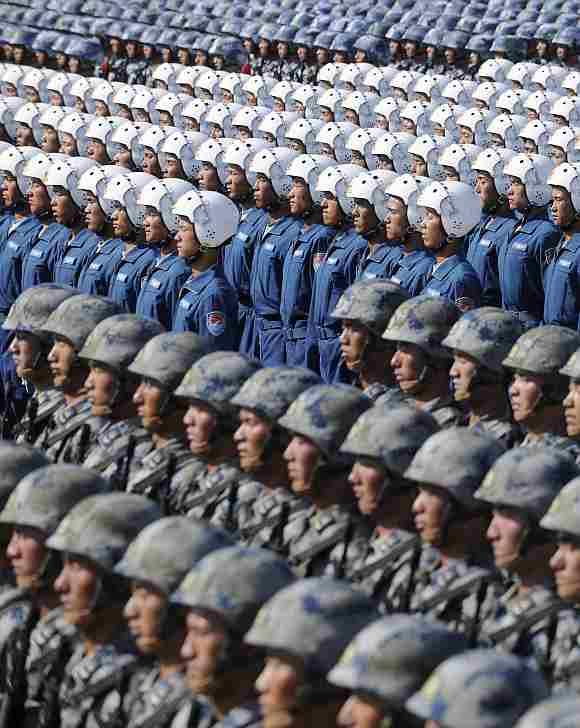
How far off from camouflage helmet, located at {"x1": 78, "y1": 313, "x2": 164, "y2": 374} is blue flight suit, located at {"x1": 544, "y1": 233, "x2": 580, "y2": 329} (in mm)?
4228

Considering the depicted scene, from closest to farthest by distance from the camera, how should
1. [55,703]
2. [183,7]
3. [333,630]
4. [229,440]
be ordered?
[333,630]
[55,703]
[229,440]
[183,7]

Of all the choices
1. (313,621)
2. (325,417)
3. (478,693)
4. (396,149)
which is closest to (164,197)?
(396,149)

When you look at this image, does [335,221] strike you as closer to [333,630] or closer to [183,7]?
[333,630]

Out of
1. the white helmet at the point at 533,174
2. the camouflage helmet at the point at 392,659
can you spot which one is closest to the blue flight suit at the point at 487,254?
the white helmet at the point at 533,174

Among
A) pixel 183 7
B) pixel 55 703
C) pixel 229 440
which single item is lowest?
pixel 55 703

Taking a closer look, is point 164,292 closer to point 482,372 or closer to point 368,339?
point 368,339

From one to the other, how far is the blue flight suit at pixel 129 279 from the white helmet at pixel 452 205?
6.68 ft

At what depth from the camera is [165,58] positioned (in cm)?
3419

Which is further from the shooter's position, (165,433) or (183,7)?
(183,7)

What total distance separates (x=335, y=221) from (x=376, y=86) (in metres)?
11.5

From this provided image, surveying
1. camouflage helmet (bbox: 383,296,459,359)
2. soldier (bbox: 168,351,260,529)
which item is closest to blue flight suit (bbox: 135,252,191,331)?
camouflage helmet (bbox: 383,296,459,359)

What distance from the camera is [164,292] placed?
12.8m

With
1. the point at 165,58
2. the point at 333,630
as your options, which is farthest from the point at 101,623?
the point at 165,58

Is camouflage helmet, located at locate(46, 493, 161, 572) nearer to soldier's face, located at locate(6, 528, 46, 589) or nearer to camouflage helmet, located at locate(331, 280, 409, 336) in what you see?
soldier's face, located at locate(6, 528, 46, 589)
